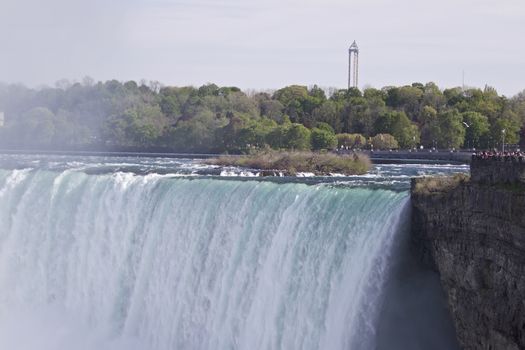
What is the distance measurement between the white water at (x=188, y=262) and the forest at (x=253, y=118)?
101 ft

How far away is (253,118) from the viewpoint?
96.1 m

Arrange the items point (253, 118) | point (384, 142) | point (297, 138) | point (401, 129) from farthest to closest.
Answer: point (253, 118), point (401, 129), point (384, 142), point (297, 138)

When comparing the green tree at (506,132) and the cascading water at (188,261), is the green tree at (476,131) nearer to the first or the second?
the green tree at (506,132)

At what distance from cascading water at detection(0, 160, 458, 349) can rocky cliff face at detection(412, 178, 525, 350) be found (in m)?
0.96

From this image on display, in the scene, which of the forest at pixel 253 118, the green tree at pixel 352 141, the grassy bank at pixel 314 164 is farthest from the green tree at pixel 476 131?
the grassy bank at pixel 314 164

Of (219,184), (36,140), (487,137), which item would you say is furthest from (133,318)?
(36,140)

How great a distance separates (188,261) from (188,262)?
31 mm

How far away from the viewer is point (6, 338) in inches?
1292

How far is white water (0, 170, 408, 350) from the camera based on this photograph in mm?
23000

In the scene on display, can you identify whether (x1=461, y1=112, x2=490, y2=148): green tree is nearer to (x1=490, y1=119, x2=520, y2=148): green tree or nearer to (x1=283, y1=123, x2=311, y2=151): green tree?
(x1=490, y1=119, x2=520, y2=148): green tree

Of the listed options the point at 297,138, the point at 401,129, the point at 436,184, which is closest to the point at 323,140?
the point at 297,138

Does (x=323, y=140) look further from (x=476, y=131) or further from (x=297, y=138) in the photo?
(x=476, y=131)

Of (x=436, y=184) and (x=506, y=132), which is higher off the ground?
(x=436, y=184)

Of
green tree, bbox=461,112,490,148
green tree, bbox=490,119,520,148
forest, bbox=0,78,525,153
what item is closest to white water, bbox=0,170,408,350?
forest, bbox=0,78,525,153
